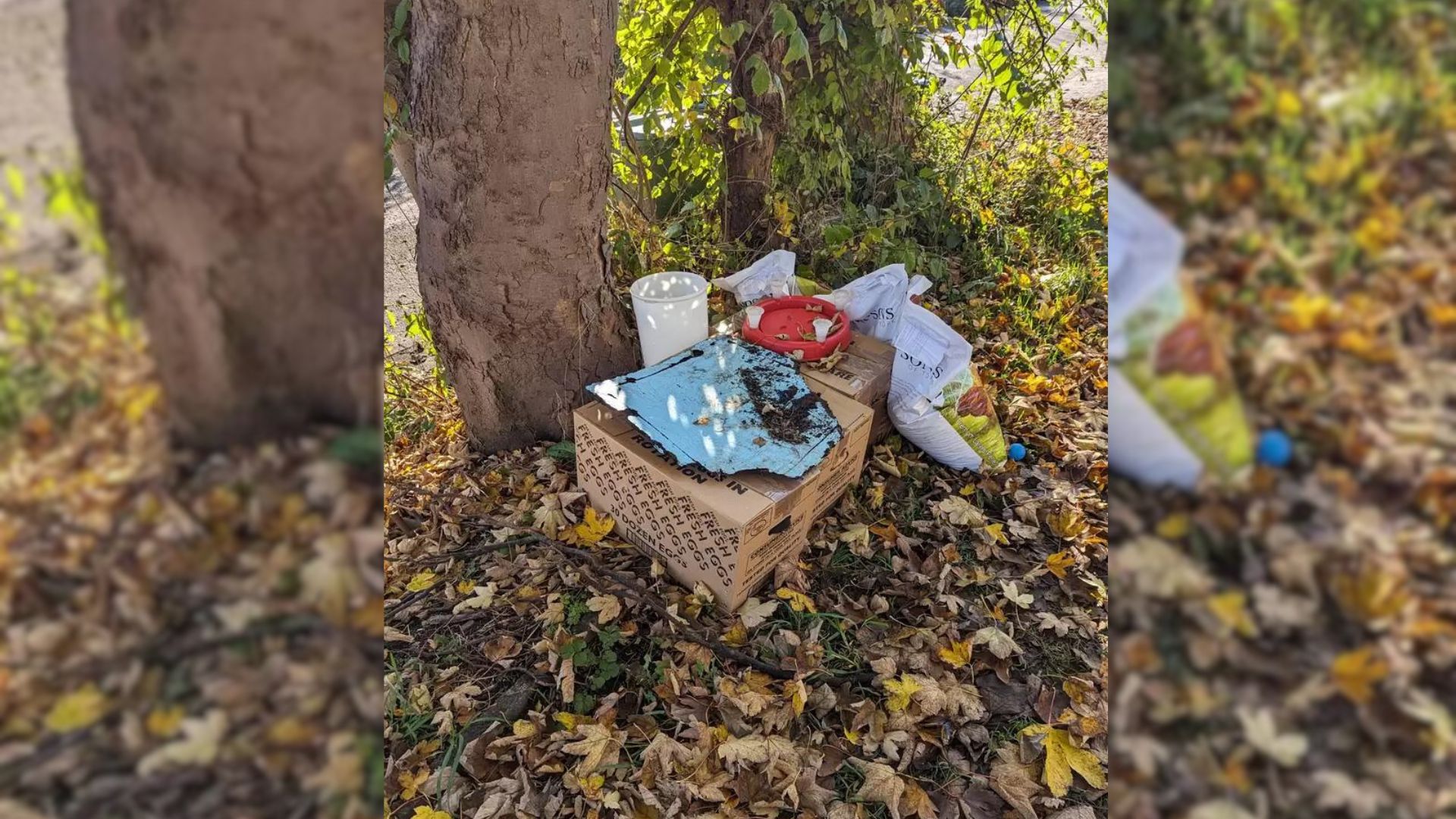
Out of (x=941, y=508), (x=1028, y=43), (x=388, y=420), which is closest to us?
(x=941, y=508)

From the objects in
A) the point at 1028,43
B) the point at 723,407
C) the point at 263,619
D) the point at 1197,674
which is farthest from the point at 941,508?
the point at 1028,43

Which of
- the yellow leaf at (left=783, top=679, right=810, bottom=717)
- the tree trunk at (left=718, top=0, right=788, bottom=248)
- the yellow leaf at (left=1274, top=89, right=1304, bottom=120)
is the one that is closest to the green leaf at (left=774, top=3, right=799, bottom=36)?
the tree trunk at (left=718, top=0, right=788, bottom=248)

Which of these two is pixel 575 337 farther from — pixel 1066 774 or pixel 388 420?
pixel 1066 774

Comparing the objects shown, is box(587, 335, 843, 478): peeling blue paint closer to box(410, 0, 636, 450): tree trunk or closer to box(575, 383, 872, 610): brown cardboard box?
box(575, 383, 872, 610): brown cardboard box

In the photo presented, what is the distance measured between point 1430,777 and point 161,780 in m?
0.98

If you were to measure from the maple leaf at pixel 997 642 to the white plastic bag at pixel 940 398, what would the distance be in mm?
827

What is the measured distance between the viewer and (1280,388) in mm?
597

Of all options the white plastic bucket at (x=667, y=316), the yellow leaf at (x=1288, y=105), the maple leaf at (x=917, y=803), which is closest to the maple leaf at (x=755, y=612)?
the maple leaf at (x=917, y=803)

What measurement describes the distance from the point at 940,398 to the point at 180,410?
8.16ft

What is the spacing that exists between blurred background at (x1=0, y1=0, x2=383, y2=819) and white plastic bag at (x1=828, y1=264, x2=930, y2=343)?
8.67 feet

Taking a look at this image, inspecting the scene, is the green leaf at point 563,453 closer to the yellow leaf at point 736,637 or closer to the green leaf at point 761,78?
the yellow leaf at point 736,637

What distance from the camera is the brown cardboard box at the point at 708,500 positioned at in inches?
87.9

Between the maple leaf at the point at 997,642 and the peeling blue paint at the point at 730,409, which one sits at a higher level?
the peeling blue paint at the point at 730,409

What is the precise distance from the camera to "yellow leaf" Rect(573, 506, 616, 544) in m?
2.60
